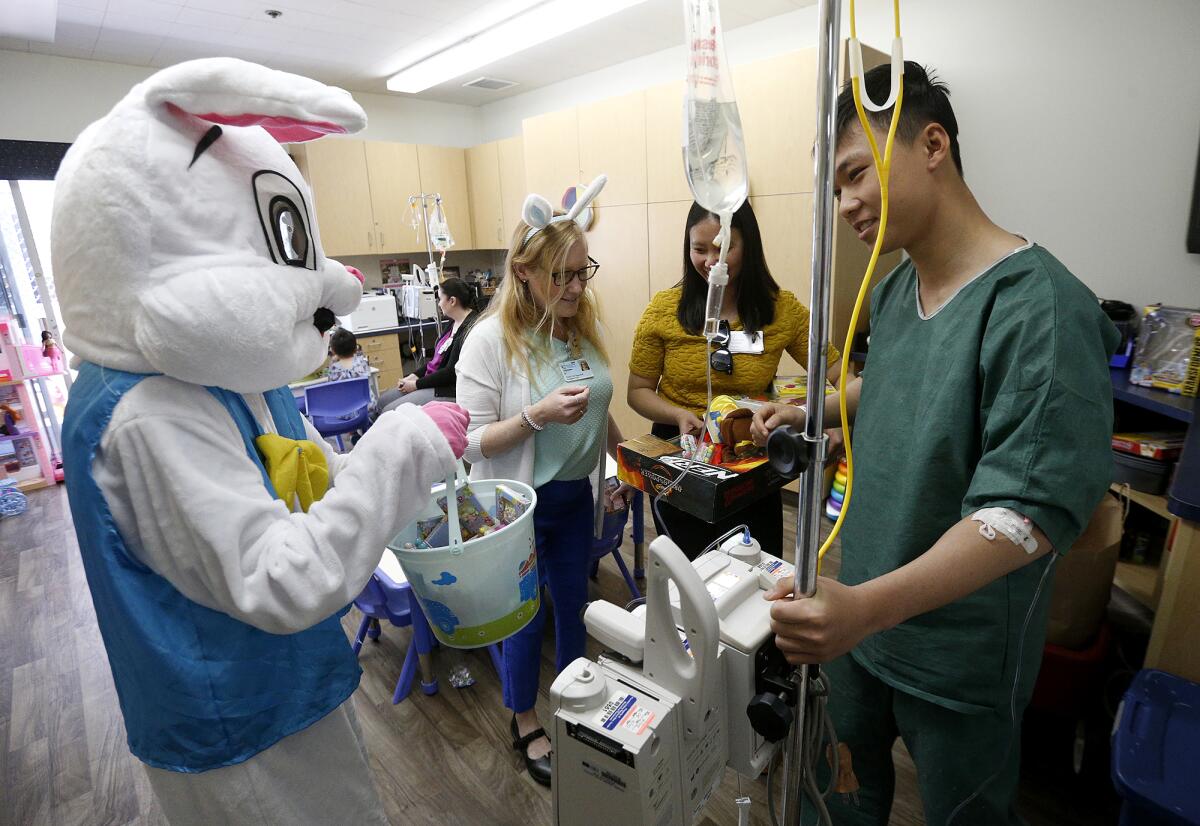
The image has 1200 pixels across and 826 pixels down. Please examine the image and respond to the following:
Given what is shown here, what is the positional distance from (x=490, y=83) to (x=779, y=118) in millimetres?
3330

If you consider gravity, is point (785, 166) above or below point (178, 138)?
above

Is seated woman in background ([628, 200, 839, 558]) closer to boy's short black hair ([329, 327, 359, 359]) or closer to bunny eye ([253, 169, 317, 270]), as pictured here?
bunny eye ([253, 169, 317, 270])

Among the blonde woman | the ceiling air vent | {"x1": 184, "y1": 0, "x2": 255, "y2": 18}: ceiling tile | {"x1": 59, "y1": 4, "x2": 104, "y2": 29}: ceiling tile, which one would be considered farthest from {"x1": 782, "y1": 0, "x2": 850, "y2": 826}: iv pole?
the ceiling air vent

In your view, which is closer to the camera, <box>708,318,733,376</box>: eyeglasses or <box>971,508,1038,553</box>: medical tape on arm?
<box>971,508,1038,553</box>: medical tape on arm

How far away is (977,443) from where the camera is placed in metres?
0.93

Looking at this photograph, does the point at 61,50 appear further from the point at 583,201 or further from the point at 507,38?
the point at 583,201

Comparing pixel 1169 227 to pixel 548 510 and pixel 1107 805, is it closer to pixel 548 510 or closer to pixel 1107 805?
pixel 1107 805

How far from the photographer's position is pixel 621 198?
404 centimetres

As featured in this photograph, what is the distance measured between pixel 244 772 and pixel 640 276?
3575 millimetres

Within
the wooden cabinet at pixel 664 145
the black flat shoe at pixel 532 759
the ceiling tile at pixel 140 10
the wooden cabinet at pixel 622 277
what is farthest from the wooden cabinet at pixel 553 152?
the black flat shoe at pixel 532 759

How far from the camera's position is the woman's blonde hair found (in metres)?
1.57

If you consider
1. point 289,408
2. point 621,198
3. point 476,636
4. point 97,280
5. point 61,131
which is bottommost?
point 476,636

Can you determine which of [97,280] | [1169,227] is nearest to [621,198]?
[1169,227]

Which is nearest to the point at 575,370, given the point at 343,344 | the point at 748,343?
the point at 748,343
